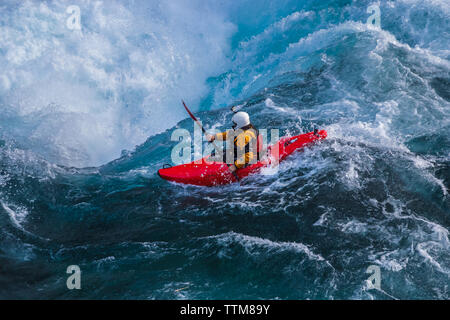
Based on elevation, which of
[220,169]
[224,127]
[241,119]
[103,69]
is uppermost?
[103,69]

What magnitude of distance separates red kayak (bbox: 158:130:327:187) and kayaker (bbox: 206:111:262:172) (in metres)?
0.14

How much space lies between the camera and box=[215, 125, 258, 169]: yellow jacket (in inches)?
240

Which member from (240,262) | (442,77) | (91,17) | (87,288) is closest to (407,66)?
(442,77)

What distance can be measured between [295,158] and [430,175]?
224cm

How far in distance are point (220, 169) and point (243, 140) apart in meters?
0.77

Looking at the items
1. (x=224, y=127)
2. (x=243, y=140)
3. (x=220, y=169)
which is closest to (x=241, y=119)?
(x=243, y=140)

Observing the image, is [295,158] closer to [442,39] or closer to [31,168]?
[31,168]

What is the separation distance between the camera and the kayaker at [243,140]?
6117 millimetres

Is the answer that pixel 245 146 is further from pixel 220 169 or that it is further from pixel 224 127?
pixel 224 127

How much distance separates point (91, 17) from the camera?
1317cm

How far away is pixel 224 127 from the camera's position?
9.36 metres
